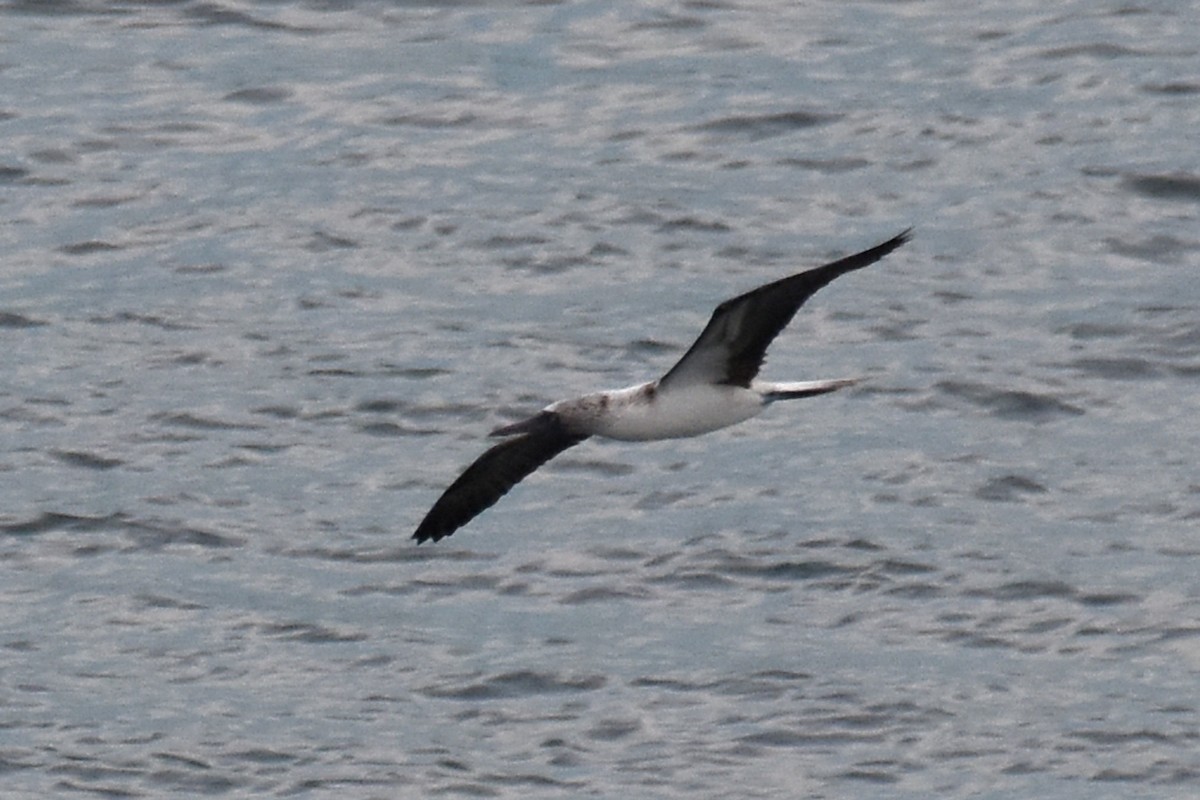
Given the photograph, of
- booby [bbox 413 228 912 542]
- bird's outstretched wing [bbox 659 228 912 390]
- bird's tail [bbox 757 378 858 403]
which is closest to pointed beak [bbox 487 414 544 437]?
booby [bbox 413 228 912 542]

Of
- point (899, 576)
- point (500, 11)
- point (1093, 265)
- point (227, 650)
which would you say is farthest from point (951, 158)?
point (227, 650)

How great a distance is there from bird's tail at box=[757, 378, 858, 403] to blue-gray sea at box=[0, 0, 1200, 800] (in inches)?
99.7

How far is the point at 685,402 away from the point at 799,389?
0.57 meters

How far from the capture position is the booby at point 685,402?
466 inches

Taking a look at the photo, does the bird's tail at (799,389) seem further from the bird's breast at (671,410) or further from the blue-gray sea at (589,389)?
the blue-gray sea at (589,389)

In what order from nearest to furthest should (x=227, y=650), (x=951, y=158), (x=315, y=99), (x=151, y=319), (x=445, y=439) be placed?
(x=227, y=650) → (x=445, y=439) → (x=151, y=319) → (x=951, y=158) → (x=315, y=99)

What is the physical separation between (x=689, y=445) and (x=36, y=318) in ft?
16.0

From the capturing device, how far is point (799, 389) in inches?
485

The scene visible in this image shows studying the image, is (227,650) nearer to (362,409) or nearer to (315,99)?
(362,409)

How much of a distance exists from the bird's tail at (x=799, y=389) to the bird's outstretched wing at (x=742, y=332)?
0.10m

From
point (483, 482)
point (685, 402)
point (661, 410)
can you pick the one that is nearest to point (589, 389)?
point (483, 482)

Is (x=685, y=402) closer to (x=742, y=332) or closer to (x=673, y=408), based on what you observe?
(x=673, y=408)

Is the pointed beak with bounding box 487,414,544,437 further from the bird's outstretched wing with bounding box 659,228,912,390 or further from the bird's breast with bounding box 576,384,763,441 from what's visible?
the bird's outstretched wing with bounding box 659,228,912,390

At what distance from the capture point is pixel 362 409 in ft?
60.6
